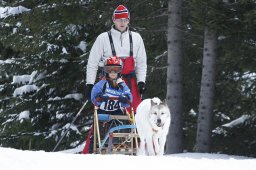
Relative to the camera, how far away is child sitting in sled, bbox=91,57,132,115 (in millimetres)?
8391

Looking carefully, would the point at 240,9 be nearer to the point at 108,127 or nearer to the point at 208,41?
the point at 208,41

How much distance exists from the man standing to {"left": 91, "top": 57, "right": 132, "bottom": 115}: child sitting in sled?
37 centimetres

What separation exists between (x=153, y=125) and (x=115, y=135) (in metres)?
0.62

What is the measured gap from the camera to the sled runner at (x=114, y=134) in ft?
27.1

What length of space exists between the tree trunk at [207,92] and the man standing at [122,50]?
9.88 ft

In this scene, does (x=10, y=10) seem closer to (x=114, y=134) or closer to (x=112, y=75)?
(x=112, y=75)

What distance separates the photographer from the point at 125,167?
16.4 feet

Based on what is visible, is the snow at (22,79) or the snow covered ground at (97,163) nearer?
the snow covered ground at (97,163)

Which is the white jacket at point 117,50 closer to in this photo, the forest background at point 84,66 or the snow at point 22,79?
the forest background at point 84,66

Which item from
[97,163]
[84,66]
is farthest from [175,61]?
[97,163]

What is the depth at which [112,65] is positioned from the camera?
27.9ft

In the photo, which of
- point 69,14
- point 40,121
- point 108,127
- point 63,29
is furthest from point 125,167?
point 40,121

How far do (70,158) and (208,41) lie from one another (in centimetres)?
701

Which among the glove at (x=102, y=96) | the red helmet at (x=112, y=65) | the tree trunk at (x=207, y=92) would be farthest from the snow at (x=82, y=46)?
the glove at (x=102, y=96)
